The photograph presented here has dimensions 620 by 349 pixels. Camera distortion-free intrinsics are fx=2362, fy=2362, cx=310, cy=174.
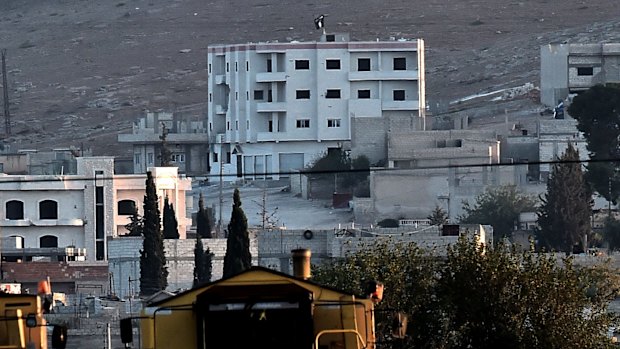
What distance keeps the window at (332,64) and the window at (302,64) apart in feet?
2.59

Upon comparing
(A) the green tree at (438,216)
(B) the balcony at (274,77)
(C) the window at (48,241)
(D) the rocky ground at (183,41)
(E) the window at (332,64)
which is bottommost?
(C) the window at (48,241)

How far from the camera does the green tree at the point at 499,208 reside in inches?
3167

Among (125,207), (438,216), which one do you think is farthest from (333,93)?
(125,207)

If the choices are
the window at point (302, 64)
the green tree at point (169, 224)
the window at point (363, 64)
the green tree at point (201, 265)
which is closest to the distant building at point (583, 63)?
the window at point (363, 64)

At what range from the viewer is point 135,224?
7138 cm

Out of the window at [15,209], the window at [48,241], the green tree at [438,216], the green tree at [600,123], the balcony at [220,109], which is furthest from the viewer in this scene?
the balcony at [220,109]

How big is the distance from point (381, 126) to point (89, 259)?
66.8 ft

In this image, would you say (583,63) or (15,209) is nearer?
(15,209)

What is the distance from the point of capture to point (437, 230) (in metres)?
59.5

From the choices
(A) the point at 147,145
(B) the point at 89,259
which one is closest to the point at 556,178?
(B) the point at 89,259

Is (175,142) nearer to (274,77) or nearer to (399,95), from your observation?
(274,77)

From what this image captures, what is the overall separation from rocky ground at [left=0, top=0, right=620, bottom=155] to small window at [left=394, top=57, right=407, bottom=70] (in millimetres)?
24307

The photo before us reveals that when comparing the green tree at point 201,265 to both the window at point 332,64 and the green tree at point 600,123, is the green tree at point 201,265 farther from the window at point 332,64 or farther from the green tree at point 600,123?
the window at point 332,64

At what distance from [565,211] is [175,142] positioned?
31817 mm
